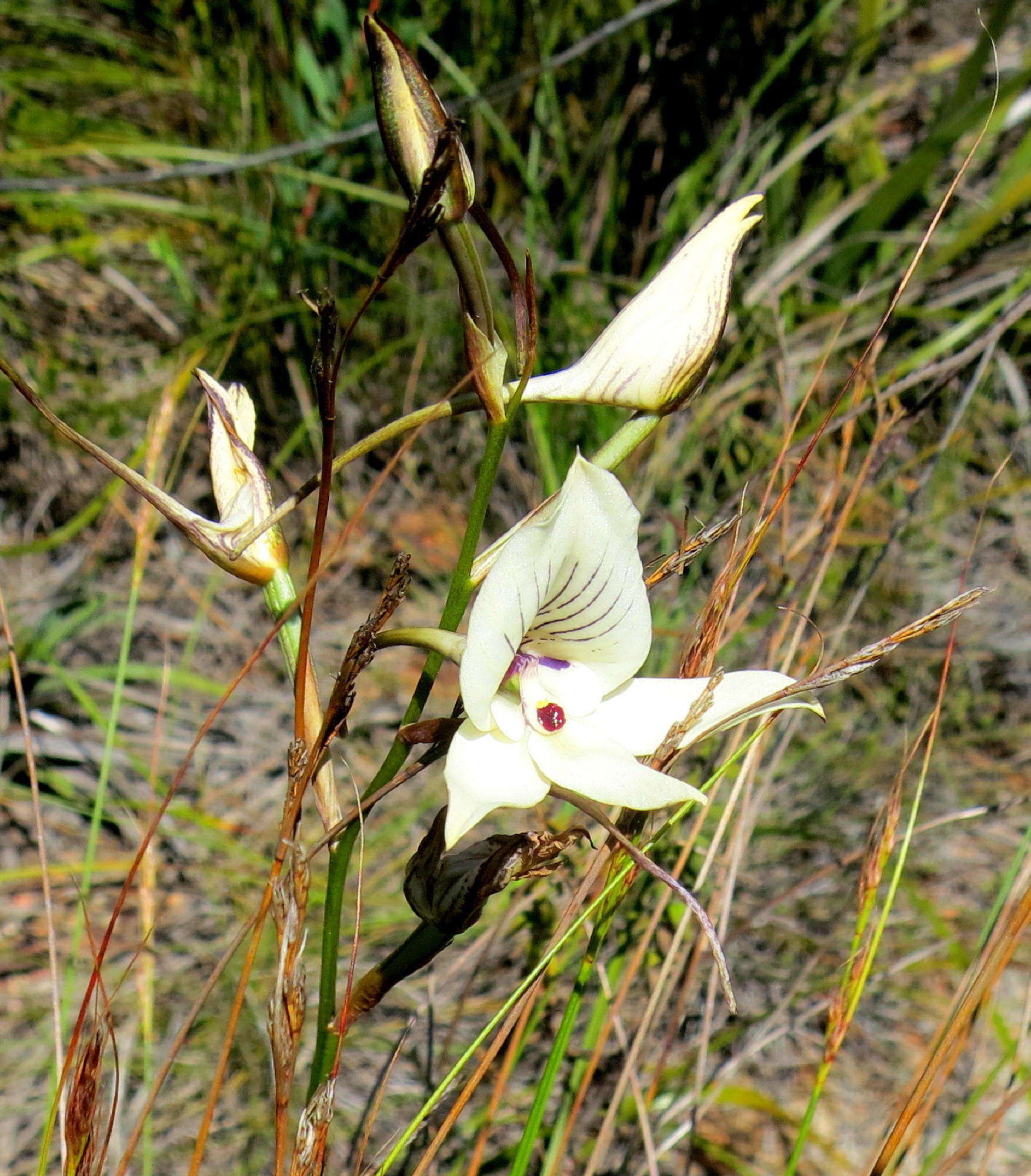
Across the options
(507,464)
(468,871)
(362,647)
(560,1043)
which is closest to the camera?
(362,647)

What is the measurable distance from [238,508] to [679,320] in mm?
347

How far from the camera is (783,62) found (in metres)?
2.17

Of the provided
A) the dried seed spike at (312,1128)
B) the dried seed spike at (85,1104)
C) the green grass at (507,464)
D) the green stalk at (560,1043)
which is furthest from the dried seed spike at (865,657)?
the green grass at (507,464)

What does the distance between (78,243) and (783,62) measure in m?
1.58

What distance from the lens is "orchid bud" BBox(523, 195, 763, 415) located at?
728mm

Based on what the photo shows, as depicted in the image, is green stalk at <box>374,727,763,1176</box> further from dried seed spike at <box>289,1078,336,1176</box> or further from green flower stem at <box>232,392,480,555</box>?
green flower stem at <box>232,392,480,555</box>

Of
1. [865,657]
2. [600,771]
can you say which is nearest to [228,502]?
[600,771]

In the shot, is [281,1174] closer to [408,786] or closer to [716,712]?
[716,712]

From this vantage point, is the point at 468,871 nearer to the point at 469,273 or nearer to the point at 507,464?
the point at 469,273

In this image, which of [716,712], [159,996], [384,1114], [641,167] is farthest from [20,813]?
[641,167]

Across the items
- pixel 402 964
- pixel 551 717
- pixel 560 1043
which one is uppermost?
pixel 551 717

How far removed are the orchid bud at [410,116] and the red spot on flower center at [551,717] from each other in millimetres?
347

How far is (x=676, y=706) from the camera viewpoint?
2.58 feet

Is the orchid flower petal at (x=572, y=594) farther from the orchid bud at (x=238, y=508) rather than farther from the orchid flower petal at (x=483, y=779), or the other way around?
the orchid bud at (x=238, y=508)
